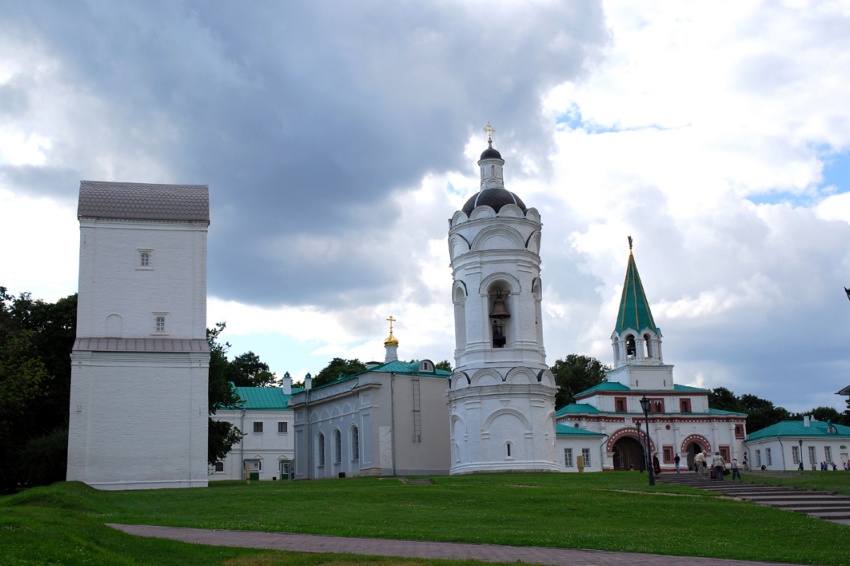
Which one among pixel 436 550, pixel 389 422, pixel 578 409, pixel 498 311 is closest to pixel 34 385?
pixel 389 422

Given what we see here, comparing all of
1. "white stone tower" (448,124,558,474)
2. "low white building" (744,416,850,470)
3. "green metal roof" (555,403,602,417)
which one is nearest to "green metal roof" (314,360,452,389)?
"white stone tower" (448,124,558,474)

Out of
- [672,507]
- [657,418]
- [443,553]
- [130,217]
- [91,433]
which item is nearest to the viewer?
A: [443,553]

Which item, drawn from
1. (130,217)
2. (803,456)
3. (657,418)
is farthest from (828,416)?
(130,217)

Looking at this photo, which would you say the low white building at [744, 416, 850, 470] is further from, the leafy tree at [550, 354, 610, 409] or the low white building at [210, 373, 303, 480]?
the low white building at [210, 373, 303, 480]

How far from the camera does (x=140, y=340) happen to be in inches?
1458

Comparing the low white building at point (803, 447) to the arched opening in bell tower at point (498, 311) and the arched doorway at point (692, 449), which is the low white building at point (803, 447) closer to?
the arched doorway at point (692, 449)

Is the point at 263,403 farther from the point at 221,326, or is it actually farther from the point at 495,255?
the point at 495,255

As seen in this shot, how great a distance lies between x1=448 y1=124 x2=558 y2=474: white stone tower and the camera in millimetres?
42969

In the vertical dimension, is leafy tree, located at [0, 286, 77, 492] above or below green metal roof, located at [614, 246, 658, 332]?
below

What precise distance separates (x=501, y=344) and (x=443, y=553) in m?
30.9

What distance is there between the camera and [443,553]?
1407 cm

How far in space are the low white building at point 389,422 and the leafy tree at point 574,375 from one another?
35.8 m

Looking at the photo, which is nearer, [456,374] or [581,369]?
[456,374]

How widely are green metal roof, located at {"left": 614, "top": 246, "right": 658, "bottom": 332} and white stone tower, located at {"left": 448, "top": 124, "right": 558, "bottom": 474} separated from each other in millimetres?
28527
